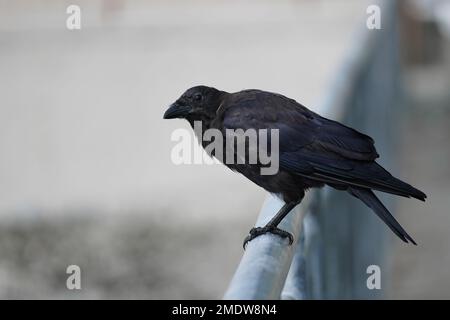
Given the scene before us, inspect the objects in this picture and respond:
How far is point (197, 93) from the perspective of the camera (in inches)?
130

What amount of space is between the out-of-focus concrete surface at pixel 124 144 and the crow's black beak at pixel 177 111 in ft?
20.8

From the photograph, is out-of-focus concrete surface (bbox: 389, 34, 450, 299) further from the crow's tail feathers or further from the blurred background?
the crow's tail feathers

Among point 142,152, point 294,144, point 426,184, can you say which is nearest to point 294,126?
point 294,144

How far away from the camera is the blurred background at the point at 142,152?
10.6m

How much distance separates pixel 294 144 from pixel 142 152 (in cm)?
851

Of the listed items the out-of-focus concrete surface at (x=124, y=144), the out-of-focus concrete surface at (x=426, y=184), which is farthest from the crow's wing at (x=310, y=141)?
the out-of-focus concrete surface at (x=124, y=144)

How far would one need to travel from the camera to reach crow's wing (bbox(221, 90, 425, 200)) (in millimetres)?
3072

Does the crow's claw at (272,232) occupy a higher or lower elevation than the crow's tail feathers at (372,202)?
lower

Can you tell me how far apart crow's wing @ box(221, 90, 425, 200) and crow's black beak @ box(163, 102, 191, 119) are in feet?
0.45

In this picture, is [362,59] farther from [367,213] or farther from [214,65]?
[214,65]

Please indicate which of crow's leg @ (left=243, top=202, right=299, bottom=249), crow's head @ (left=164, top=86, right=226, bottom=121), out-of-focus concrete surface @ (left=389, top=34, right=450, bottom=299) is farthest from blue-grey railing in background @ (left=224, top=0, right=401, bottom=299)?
out-of-focus concrete surface @ (left=389, top=34, right=450, bottom=299)

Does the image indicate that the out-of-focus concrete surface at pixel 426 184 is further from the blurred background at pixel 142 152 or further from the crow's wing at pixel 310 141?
the crow's wing at pixel 310 141

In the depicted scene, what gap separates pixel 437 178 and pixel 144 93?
12.0ft
